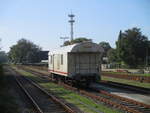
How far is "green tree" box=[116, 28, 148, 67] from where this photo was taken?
264ft

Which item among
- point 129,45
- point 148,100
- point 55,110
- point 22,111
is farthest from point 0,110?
point 129,45

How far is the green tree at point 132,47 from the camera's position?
8038 centimetres

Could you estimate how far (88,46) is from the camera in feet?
74.6

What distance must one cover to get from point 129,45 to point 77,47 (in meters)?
60.1

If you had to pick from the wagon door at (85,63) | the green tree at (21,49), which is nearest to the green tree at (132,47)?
the wagon door at (85,63)

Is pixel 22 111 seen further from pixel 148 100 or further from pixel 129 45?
pixel 129 45

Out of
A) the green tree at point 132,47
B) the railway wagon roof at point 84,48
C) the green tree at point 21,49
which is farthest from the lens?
the green tree at point 21,49

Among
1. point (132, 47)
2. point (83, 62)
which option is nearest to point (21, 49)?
point (132, 47)

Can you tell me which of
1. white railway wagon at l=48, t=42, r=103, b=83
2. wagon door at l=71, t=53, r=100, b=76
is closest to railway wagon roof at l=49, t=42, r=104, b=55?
white railway wagon at l=48, t=42, r=103, b=83

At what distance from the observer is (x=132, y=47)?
80.8 metres

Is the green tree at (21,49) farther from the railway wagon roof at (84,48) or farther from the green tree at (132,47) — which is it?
the railway wagon roof at (84,48)

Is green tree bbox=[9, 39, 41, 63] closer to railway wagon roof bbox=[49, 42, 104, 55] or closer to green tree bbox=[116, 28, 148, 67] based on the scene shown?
green tree bbox=[116, 28, 148, 67]

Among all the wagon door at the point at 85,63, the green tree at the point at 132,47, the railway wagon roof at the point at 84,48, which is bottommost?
the wagon door at the point at 85,63

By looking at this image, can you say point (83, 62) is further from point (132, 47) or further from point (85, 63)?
point (132, 47)
